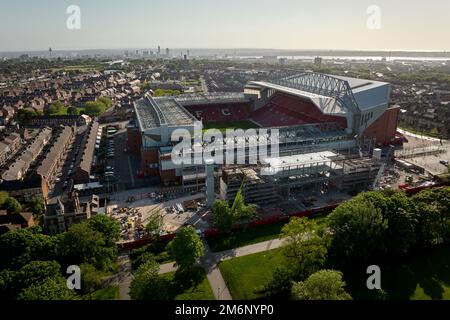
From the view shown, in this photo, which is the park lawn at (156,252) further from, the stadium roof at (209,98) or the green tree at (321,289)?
the stadium roof at (209,98)

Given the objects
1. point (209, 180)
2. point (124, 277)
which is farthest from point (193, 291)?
point (209, 180)

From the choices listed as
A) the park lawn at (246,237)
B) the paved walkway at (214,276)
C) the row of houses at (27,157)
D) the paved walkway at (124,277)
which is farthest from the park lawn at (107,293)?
the row of houses at (27,157)

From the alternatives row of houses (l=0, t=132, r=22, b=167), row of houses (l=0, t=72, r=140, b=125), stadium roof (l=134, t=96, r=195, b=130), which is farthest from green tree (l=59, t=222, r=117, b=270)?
row of houses (l=0, t=72, r=140, b=125)

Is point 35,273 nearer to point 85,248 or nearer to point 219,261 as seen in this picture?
point 85,248

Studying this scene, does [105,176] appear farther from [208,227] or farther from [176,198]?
[208,227]

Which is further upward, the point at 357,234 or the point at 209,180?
the point at 209,180

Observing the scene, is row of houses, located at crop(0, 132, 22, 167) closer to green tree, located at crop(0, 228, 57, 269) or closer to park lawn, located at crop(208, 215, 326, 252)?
green tree, located at crop(0, 228, 57, 269)
